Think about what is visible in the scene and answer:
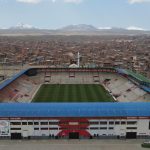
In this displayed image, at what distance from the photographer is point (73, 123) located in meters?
45.1

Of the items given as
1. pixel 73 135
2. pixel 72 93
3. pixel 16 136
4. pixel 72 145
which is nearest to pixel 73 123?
pixel 73 135

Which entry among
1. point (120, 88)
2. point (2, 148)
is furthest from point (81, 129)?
point (120, 88)

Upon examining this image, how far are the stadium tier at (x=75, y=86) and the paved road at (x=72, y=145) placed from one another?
19775 millimetres

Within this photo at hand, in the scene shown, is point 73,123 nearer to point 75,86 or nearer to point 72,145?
point 72,145

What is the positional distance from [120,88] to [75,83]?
49.7ft

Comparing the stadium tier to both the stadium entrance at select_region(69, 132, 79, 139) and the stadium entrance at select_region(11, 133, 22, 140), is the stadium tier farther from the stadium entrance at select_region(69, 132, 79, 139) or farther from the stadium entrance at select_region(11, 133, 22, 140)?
the stadium entrance at select_region(69, 132, 79, 139)

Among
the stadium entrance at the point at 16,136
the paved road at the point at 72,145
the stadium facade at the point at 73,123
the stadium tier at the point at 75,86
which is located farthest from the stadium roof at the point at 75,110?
the stadium tier at the point at 75,86

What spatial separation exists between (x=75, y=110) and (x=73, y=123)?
1.69 m

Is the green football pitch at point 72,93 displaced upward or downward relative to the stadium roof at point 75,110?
downward

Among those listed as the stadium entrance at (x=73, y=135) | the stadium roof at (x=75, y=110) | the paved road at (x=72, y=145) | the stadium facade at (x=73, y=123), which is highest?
the stadium roof at (x=75, y=110)

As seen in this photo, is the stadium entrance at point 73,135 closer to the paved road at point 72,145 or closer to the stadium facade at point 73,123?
the stadium facade at point 73,123

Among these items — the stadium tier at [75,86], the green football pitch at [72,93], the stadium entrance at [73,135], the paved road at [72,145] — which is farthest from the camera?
the green football pitch at [72,93]

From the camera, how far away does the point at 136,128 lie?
45406 mm

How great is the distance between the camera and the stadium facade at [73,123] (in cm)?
4488
